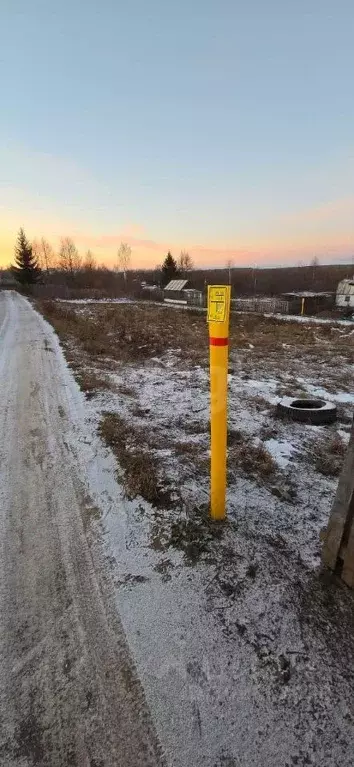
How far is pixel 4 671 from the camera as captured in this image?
1.77 meters

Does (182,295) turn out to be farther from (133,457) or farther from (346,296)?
(133,457)

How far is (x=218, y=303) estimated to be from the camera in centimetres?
224

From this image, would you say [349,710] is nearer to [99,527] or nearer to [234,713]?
[234,713]

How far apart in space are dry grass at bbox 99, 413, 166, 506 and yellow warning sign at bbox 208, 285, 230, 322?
67.7 inches

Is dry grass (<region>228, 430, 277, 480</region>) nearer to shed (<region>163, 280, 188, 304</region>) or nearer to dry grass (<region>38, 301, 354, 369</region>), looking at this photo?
dry grass (<region>38, 301, 354, 369</region>)

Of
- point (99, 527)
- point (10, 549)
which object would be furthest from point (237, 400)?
point (10, 549)

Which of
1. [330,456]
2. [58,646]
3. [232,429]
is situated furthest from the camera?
[232,429]

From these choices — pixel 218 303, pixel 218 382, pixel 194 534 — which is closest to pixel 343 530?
pixel 194 534

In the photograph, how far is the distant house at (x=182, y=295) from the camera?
38.7 meters

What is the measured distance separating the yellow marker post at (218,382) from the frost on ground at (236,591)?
1.04 ft

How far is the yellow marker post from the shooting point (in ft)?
7.35

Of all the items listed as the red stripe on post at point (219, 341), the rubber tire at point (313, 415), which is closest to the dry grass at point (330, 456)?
the rubber tire at point (313, 415)

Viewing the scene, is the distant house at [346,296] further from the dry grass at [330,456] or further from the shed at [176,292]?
the dry grass at [330,456]

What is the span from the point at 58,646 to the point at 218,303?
6.91 ft
